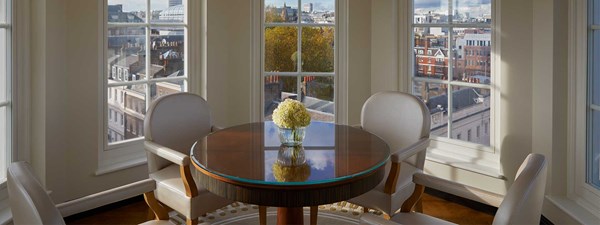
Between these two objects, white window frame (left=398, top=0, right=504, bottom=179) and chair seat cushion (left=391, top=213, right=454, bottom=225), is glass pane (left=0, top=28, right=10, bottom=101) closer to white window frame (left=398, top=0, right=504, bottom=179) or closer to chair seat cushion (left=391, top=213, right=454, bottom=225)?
chair seat cushion (left=391, top=213, right=454, bottom=225)

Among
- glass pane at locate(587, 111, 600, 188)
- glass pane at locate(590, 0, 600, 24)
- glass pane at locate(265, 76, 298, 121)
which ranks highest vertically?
glass pane at locate(590, 0, 600, 24)

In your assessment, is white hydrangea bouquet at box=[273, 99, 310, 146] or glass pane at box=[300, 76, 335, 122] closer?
white hydrangea bouquet at box=[273, 99, 310, 146]

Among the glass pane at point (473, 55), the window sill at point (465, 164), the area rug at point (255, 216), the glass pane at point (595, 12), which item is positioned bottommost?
the area rug at point (255, 216)

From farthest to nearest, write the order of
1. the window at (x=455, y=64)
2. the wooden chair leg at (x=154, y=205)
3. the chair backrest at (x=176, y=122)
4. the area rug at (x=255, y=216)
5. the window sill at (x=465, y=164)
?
the window at (x=455, y=64) < the window sill at (x=465, y=164) < the area rug at (x=255, y=216) < the chair backrest at (x=176, y=122) < the wooden chair leg at (x=154, y=205)

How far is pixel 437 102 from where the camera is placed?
4.06m

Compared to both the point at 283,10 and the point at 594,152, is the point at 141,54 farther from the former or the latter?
the point at 594,152

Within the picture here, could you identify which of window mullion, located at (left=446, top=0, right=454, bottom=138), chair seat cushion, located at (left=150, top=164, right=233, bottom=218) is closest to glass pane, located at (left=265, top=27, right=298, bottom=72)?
window mullion, located at (left=446, top=0, right=454, bottom=138)

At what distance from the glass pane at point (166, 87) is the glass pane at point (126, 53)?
0.14m

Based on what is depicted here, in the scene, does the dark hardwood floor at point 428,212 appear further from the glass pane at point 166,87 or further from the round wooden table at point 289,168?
the round wooden table at point 289,168

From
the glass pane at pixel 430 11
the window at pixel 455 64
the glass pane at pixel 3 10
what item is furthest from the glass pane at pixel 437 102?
the glass pane at pixel 3 10

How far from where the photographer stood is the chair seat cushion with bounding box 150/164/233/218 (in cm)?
265

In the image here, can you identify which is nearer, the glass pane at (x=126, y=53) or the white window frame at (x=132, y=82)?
the white window frame at (x=132, y=82)

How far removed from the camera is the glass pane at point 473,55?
3.69 metres

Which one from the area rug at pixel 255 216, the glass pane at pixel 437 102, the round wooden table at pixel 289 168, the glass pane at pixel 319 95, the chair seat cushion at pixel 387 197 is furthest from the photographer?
the glass pane at pixel 319 95
